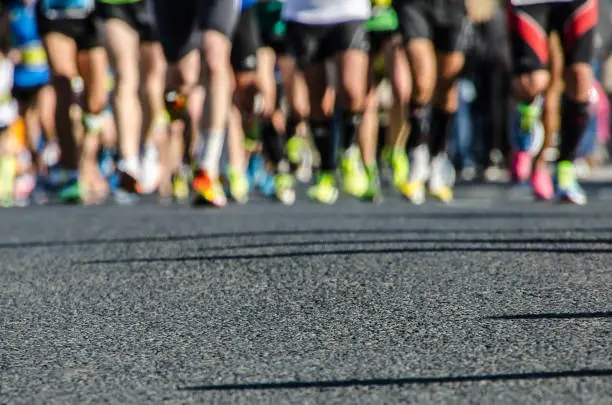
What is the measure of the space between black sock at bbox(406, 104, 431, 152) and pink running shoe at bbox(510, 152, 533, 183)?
690 millimetres

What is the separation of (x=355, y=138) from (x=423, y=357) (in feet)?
21.5

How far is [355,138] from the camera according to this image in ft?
32.6

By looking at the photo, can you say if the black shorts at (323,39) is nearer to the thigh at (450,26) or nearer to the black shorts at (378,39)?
the thigh at (450,26)

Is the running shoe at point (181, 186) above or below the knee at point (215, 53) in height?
below

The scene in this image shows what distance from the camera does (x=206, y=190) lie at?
8.30 meters

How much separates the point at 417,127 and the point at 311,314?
5.63m

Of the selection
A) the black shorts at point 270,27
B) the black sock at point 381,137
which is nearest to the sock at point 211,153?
the black shorts at point 270,27

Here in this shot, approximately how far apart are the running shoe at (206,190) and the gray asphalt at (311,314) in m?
1.49

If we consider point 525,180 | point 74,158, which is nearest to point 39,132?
point 74,158

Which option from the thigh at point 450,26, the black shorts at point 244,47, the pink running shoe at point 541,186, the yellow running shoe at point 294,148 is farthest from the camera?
the yellow running shoe at point 294,148

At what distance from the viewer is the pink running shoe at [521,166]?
995 centimetres

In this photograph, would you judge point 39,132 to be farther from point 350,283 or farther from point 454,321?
point 454,321

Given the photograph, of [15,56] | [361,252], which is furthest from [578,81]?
[15,56]

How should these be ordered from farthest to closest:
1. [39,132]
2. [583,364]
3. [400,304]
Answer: [39,132], [400,304], [583,364]
